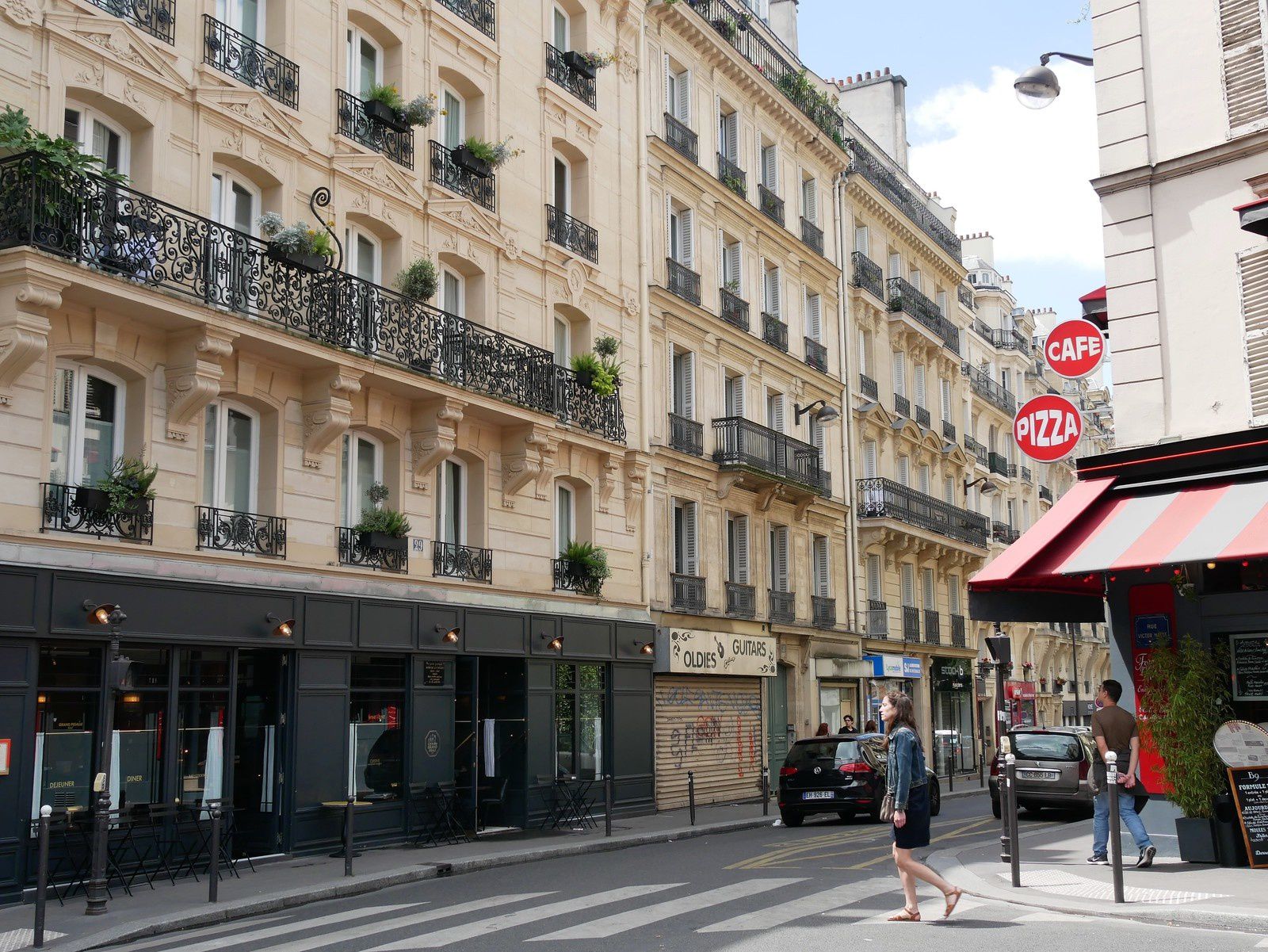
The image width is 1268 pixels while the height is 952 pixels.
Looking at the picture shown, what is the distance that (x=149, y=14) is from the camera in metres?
16.2

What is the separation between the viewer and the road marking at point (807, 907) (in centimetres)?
1049

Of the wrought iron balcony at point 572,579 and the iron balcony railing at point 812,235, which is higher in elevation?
the iron balcony railing at point 812,235

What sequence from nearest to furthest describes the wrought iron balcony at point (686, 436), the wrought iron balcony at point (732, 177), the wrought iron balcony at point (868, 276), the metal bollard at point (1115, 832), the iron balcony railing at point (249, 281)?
the metal bollard at point (1115, 832), the iron balcony railing at point (249, 281), the wrought iron balcony at point (686, 436), the wrought iron balcony at point (732, 177), the wrought iron balcony at point (868, 276)

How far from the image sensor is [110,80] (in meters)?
15.5

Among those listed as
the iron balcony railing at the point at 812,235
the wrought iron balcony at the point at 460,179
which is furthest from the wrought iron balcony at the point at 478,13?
the iron balcony railing at the point at 812,235

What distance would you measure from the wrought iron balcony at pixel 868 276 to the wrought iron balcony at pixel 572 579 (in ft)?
56.0

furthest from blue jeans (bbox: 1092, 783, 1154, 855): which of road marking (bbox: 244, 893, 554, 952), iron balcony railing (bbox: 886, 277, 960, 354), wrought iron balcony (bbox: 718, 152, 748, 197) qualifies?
iron balcony railing (bbox: 886, 277, 960, 354)

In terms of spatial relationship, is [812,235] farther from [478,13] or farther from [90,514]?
[90,514]

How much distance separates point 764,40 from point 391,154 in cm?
1652

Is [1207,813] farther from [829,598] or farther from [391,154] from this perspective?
[829,598]

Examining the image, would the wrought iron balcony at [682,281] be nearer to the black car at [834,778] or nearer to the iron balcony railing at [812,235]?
the iron balcony railing at [812,235]

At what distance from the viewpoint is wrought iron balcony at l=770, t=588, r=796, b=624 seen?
101 ft

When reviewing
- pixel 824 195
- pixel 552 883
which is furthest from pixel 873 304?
pixel 552 883

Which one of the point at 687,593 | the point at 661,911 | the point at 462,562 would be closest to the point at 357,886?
the point at 661,911
